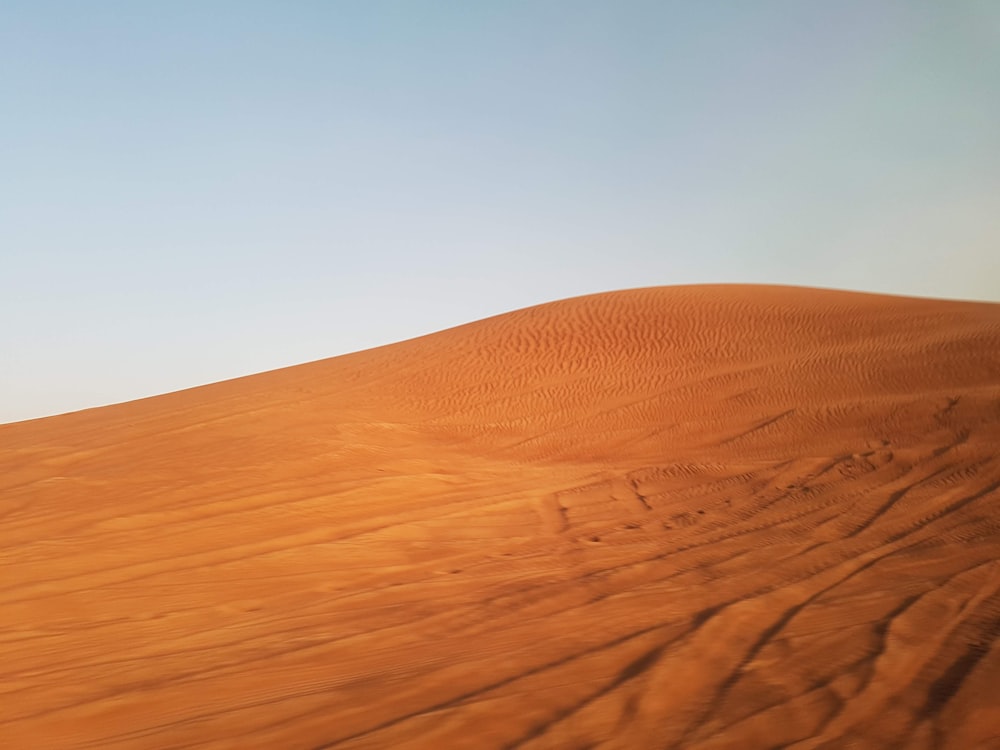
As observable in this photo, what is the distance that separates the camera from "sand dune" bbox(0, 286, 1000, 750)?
144 inches

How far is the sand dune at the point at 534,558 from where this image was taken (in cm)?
365

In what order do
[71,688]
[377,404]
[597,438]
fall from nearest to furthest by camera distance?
[71,688], [597,438], [377,404]

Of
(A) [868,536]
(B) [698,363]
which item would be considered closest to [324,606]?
(A) [868,536]

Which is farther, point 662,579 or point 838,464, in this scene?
point 838,464

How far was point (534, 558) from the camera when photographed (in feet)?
21.4

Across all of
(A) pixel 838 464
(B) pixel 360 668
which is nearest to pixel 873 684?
(B) pixel 360 668

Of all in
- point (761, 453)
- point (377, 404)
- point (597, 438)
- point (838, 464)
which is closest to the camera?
point (838, 464)

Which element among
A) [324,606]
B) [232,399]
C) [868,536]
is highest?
[232,399]

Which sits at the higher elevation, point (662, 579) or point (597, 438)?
point (597, 438)

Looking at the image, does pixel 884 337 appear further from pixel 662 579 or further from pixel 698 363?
pixel 662 579

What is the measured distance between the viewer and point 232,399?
562 inches

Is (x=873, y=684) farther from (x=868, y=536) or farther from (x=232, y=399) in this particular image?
(x=232, y=399)

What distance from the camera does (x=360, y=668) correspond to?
4.31m

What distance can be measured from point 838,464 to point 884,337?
6.15 m
